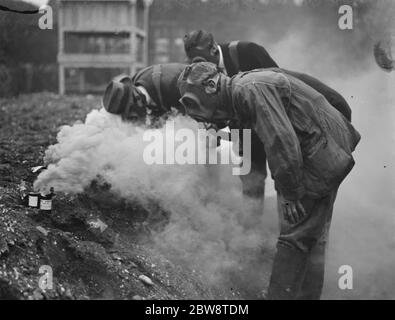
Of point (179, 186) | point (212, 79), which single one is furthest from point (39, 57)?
point (212, 79)

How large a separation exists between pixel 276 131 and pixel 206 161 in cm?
226

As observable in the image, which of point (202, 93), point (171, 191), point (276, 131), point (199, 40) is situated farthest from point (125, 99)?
point (276, 131)

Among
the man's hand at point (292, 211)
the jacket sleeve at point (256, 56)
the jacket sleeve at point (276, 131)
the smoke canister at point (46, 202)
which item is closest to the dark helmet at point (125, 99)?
the jacket sleeve at point (256, 56)

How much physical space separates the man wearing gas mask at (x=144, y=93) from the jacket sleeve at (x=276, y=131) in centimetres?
193

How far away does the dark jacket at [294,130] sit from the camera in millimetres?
2996

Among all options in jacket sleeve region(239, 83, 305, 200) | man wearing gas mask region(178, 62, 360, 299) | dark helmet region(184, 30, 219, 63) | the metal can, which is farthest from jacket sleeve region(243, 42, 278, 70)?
the metal can

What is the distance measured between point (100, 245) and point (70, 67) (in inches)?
181

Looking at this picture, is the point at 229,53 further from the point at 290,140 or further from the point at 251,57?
the point at 290,140

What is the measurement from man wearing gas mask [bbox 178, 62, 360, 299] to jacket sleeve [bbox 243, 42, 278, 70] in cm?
123

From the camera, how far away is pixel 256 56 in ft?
14.7

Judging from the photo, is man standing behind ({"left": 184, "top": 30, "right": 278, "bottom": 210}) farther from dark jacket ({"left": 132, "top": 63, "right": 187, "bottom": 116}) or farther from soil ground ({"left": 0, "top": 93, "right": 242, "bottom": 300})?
soil ground ({"left": 0, "top": 93, "right": 242, "bottom": 300})

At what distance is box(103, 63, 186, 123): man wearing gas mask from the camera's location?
15.9ft

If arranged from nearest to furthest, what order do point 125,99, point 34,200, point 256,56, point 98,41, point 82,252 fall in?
point 82,252 < point 34,200 < point 256,56 < point 125,99 < point 98,41

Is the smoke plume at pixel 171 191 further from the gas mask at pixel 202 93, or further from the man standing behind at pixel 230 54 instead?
the gas mask at pixel 202 93
